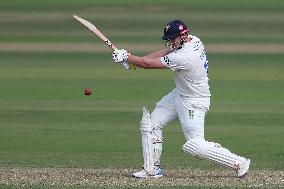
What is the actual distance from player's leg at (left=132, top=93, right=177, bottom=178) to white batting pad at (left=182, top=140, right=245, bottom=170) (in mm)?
470

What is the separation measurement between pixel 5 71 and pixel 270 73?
24.9ft

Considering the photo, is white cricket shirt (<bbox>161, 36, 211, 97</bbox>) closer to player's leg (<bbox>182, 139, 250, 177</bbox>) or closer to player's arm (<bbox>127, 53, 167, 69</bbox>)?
player's arm (<bbox>127, 53, 167, 69</bbox>)

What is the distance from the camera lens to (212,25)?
51750mm

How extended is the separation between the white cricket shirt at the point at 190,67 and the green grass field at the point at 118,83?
122 centimetres

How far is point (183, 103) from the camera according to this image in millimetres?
13398

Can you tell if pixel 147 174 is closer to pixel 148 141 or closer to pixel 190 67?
pixel 148 141

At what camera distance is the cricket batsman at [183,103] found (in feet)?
43.2

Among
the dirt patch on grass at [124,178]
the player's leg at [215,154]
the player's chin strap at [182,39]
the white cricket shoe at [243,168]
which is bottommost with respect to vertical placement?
the dirt patch on grass at [124,178]

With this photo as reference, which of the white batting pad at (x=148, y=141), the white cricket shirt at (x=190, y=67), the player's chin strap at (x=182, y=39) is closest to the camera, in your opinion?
the white cricket shirt at (x=190, y=67)

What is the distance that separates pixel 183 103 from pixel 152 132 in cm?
50

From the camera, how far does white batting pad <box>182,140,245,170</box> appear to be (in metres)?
13.2

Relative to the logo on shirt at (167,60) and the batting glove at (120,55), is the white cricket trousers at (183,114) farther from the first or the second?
the batting glove at (120,55)

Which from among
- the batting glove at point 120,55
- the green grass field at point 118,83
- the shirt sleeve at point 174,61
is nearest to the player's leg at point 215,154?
the green grass field at point 118,83

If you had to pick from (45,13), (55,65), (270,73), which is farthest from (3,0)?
(270,73)
